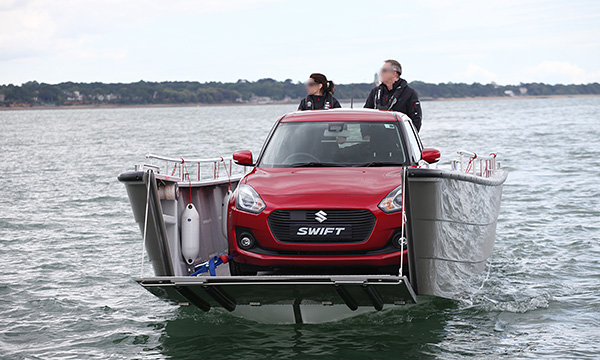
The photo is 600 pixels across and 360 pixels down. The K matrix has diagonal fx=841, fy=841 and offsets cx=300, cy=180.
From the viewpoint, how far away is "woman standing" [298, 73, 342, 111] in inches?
429

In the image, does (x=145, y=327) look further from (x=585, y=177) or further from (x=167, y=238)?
(x=585, y=177)

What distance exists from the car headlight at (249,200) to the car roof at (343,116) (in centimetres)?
136

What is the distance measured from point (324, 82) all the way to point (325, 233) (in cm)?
432

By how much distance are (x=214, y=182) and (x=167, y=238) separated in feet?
4.82

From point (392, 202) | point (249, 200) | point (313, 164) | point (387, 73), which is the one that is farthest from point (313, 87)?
point (392, 202)

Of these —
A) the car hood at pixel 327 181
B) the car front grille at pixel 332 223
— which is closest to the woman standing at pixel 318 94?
the car hood at pixel 327 181

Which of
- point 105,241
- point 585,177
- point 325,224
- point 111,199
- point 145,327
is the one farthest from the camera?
point 585,177

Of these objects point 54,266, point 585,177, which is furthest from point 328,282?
point 585,177

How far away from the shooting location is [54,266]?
38.7 ft

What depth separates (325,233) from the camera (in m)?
7.04

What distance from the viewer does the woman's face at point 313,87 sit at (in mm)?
10867

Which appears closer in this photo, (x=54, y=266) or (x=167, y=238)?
(x=167, y=238)

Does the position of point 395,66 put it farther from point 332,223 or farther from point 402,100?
point 332,223

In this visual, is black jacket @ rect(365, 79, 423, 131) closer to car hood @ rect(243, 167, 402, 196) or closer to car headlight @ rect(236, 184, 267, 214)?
car hood @ rect(243, 167, 402, 196)
